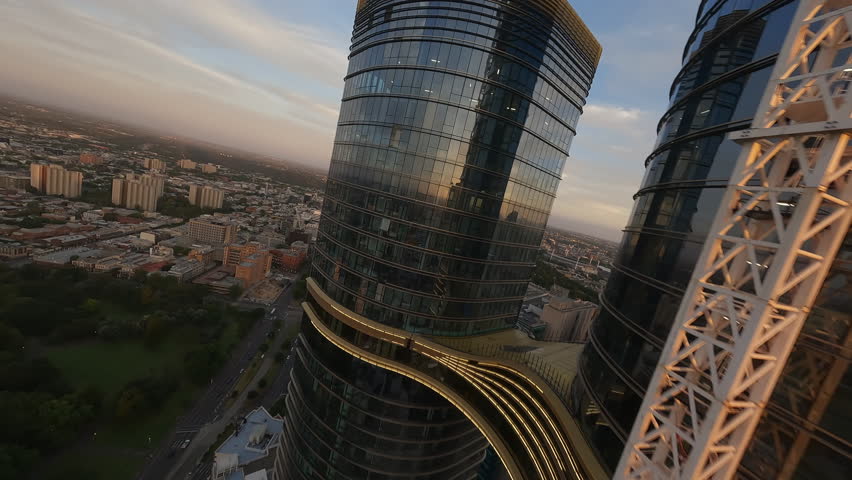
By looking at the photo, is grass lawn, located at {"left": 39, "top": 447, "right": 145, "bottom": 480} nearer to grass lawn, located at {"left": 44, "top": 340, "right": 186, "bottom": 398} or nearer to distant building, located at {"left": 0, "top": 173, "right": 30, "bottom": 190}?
A: grass lawn, located at {"left": 44, "top": 340, "right": 186, "bottom": 398}

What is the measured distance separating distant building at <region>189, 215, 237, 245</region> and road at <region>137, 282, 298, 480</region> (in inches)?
2490

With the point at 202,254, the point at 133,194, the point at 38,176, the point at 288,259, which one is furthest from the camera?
the point at 133,194

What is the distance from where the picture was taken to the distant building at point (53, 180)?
146 m

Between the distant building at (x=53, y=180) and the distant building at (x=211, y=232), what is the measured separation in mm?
75111

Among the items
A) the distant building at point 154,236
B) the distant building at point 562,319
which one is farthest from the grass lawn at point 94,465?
the distant building at point 154,236

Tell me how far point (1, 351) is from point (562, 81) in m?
84.0

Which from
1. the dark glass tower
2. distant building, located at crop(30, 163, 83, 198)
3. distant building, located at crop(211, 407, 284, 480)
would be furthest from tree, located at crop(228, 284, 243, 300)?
distant building, located at crop(30, 163, 83, 198)

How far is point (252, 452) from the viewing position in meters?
44.8

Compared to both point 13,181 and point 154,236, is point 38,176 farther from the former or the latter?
point 154,236

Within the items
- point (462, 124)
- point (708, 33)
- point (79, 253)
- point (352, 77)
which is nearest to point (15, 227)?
point (79, 253)

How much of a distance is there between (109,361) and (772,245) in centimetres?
8233

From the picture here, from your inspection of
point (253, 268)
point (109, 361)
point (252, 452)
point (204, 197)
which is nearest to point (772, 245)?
point (252, 452)

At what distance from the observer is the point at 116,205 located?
515 ft

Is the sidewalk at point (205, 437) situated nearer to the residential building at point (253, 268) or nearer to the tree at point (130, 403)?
the tree at point (130, 403)
